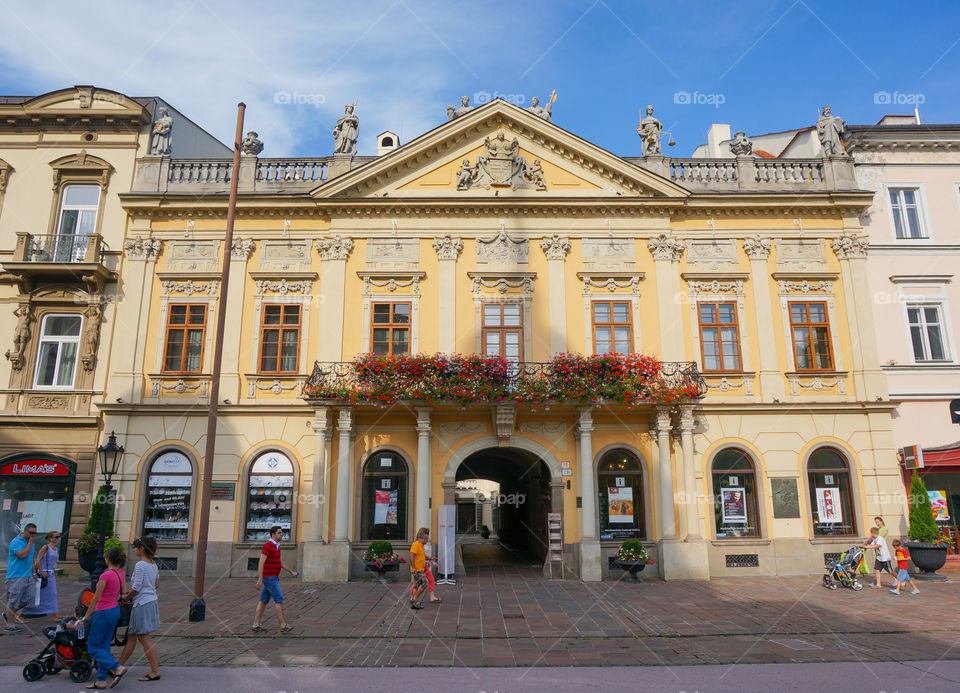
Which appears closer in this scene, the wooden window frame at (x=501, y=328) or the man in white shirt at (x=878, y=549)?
the man in white shirt at (x=878, y=549)

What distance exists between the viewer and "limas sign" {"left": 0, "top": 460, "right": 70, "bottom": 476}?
62.7ft

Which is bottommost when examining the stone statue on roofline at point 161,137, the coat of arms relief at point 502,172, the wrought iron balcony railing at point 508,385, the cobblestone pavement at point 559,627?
the cobblestone pavement at point 559,627

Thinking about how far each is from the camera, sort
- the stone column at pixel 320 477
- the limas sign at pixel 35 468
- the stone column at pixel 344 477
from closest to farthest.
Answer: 1. the stone column at pixel 344 477
2. the stone column at pixel 320 477
3. the limas sign at pixel 35 468

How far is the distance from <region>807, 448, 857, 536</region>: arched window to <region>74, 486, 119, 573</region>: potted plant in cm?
1981

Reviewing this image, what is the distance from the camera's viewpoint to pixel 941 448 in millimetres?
19266

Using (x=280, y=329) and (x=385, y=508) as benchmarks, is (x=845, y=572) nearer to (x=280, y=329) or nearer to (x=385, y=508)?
(x=385, y=508)

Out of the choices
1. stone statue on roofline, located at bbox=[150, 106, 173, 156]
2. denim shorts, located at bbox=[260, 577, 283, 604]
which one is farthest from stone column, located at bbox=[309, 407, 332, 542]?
stone statue on roofline, located at bbox=[150, 106, 173, 156]

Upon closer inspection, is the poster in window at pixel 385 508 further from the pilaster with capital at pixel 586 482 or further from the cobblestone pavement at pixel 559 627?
the pilaster with capital at pixel 586 482

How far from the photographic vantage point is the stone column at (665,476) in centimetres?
→ 1823

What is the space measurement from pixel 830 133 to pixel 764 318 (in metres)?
7.01

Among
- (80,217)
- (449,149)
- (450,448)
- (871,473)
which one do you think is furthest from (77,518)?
(871,473)

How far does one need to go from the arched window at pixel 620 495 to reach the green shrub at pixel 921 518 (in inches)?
285

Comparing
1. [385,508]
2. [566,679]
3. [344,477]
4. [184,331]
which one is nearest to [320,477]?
[344,477]

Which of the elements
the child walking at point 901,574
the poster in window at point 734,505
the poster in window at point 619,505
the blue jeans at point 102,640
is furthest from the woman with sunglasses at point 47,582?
the child walking at point 901,574
